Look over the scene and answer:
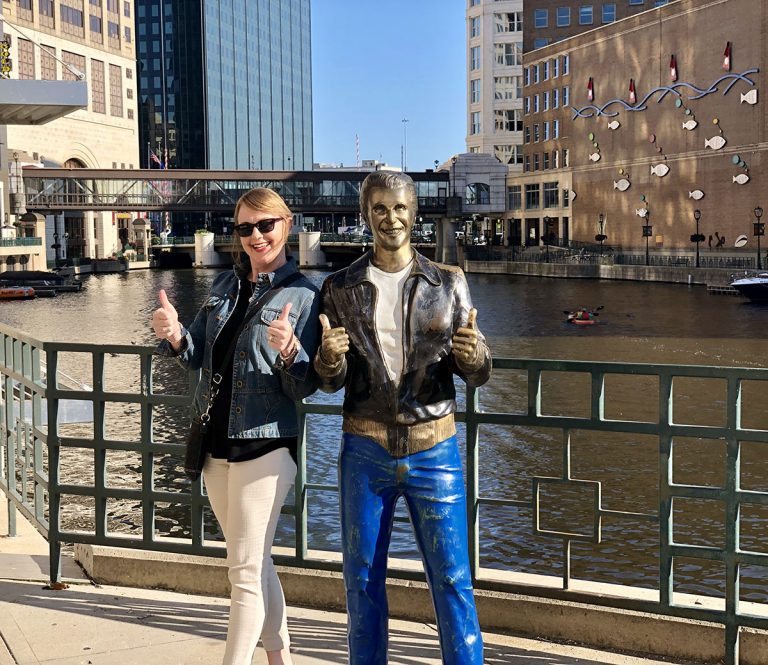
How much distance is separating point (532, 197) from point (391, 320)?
100.0m

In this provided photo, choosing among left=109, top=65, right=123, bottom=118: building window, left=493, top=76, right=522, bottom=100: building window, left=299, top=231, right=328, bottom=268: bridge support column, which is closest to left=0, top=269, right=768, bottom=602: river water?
left=299, top=231, right=328, bottom=268: bridge support column

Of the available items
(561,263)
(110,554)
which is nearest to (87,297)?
(561,263)

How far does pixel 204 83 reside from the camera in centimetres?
15812

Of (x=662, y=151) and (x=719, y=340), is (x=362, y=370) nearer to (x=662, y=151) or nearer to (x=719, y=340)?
(x=719, y=340)

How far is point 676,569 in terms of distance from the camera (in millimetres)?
15945

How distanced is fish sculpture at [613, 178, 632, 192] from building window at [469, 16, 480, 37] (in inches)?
1990

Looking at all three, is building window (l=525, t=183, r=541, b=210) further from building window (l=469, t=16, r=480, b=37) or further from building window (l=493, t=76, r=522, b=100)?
building window (l=469, t=16, r=480, b=37)

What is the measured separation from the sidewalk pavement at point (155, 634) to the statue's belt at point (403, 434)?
1.47 metres

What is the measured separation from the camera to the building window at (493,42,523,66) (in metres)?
128

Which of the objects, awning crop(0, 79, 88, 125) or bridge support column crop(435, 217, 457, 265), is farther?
bridge support column crop(435, 217, 457, 265)

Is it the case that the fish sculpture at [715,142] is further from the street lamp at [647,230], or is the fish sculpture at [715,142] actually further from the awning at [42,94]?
the awning at [42,94]

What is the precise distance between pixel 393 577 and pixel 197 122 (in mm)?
158637

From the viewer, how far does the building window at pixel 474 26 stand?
129625mm

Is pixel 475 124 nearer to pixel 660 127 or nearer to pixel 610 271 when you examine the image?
pixel 660 127
